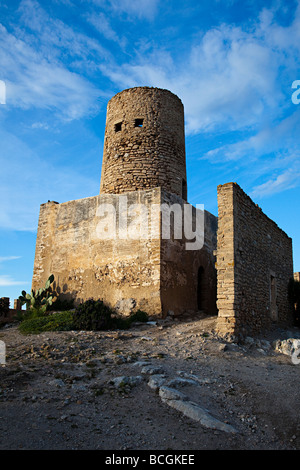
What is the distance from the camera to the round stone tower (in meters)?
13.2

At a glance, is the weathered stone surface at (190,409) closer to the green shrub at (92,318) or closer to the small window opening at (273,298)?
the green shrub at (92,318)

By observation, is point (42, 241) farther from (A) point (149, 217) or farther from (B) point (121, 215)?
(A) point (149, 217)

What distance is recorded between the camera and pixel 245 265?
9.17m

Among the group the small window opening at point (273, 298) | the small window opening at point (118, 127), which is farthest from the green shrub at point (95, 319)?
the small window opening at point (118, 127)

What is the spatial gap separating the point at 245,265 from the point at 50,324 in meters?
5.68

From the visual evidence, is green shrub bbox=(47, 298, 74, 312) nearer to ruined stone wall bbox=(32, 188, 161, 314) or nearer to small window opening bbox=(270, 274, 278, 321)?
ruined stone wall bbox=(32, 188, 161, 314)

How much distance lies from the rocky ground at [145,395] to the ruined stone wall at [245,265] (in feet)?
3.53

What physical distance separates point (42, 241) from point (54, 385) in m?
10.00

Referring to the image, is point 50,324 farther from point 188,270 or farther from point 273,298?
point 273,298

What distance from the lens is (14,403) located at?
164 inches

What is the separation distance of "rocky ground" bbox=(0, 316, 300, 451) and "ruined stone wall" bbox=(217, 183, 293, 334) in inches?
42.4

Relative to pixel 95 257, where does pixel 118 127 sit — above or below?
above

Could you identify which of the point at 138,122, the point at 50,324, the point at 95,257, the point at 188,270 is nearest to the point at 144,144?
the point at 138,122

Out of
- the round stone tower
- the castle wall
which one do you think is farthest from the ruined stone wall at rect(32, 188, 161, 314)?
the round stone tower
